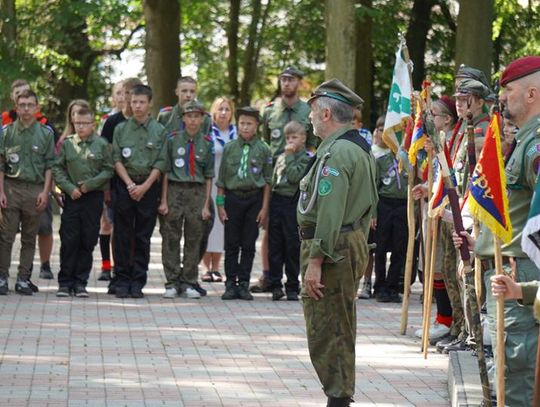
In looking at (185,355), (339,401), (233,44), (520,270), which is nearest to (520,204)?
(520,270)

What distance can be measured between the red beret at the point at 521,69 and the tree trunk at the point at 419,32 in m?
23.7

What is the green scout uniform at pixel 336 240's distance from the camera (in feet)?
25.3

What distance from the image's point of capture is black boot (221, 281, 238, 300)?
14.8 m

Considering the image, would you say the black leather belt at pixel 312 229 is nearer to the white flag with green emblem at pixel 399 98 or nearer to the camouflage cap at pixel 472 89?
the camouflage cap at pixel 472 89

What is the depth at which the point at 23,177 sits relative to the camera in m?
14.5

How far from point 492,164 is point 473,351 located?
136 inches

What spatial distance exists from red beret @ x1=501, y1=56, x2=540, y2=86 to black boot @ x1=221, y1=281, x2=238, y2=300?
26.4 ft

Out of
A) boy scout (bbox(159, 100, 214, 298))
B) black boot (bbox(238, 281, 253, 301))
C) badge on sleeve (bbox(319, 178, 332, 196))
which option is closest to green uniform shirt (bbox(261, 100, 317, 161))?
boy scout (bbox(159, 100, 214, 298))

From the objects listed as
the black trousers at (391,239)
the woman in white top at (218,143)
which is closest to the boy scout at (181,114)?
the woman in white top at (218,143)

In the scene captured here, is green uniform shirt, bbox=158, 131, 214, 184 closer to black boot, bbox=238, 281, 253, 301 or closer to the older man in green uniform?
black boot, bbox=238, 281, 253, 301

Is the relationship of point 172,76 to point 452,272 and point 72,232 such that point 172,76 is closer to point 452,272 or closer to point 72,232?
point 72,232

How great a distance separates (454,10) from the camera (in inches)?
1257

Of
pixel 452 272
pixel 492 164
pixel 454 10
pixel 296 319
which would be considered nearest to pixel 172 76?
pixel 454 10

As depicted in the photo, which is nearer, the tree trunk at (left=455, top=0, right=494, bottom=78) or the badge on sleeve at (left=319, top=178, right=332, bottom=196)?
the badge on sleeve at (left=319, top=178, right=332, bottom=196)
